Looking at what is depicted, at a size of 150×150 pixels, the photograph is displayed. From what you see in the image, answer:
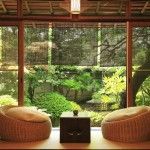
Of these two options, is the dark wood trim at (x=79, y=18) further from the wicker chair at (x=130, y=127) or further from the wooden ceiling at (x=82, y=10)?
the wicker chair at (x=130, y=127)

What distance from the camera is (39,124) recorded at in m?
5.08

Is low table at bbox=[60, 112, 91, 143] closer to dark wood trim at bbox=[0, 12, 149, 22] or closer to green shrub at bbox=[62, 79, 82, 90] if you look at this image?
green shrub at bbox=[62, 79, 82, 90]

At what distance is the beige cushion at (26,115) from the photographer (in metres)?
5.07

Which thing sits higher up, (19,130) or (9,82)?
(9,82)

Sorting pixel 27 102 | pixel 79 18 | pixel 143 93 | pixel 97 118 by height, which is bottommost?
pixel 97 118

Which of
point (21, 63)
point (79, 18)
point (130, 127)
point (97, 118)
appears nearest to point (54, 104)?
point (97, 118)

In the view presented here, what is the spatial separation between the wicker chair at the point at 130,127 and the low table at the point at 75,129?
373 mm

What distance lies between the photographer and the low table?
4973mm

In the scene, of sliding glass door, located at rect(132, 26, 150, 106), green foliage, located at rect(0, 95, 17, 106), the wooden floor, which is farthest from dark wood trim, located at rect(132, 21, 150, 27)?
green foliage, located at rect(0, 95, 17, 106)

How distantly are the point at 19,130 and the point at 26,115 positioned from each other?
0.91 ft

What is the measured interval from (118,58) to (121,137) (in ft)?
6.24

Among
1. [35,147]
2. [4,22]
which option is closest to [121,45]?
[4,22]

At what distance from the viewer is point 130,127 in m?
4.93

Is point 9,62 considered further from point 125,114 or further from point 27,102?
point 125,114
